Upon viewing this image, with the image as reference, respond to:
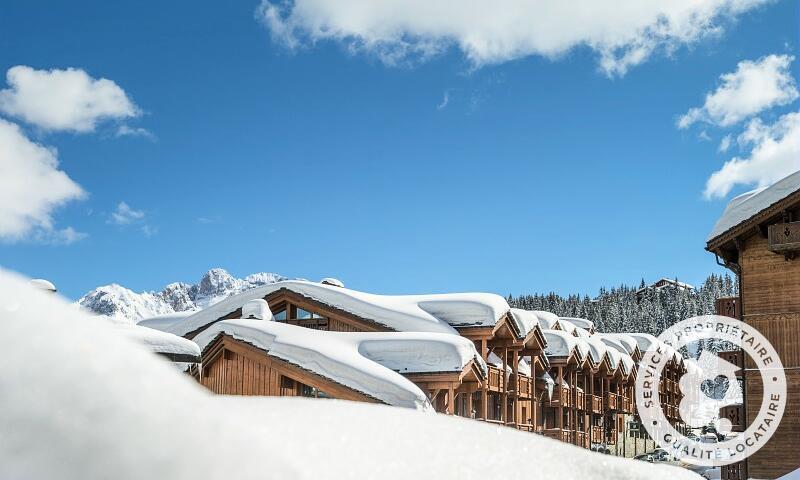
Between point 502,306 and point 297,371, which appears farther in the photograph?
point 502,306

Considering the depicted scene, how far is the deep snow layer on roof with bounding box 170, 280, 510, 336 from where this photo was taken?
1010 inches

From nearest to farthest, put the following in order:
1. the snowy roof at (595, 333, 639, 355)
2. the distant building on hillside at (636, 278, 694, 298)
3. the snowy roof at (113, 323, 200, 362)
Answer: the snowy roof at (113, 323, 200, 362)
the snowy roof at (595, 333, 639, 355)
the distant building on hillside at (636, 278, 694, 298)

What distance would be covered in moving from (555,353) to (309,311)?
15249mm

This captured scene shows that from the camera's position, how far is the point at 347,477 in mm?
912

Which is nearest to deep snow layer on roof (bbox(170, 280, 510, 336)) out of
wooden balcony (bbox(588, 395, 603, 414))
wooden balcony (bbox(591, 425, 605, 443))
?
wooden balcony (bbox(588, 395, 603, 414))

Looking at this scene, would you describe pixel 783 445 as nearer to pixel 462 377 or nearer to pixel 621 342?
pixel 462 377

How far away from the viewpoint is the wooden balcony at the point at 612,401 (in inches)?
1944

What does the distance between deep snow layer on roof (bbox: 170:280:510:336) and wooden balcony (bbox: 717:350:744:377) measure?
6713mm

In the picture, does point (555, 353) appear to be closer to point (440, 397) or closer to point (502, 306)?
point (502, 306)

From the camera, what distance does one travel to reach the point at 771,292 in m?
22.3

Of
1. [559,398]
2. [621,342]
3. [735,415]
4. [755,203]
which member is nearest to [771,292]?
[755,203]

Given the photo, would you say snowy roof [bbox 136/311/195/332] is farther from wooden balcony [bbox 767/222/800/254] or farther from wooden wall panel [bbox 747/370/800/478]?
wooden balcony [bbox 767/222/800/254]

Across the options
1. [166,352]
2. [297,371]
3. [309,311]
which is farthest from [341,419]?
[309,311]

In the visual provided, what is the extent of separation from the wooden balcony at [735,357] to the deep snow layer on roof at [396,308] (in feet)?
22.0
